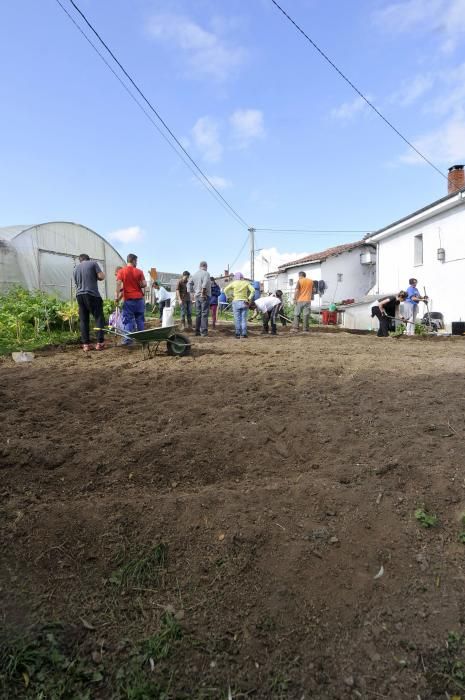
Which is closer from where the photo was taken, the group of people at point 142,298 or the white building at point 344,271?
the group of people at point 142,298

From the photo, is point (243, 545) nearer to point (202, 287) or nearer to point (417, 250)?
point (202, 287)

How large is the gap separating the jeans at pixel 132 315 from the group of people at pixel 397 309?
22.5ft

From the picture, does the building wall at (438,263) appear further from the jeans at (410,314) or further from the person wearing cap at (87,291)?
the person wearing cap at (87,291)

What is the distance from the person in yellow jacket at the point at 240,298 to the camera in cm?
1030

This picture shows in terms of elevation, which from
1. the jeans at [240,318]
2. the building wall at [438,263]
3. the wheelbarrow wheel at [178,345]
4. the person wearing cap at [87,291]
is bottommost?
the wheelbarrow wheel at [178,345]

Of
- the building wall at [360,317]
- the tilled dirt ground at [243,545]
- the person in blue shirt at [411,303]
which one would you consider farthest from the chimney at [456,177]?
A: the tilled dirt ground at [243,545]

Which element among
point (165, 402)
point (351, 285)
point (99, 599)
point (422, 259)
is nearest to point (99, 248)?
point (422, 259)

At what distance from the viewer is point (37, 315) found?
396 inches

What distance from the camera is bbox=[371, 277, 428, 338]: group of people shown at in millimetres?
12203

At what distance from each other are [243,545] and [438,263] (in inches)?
615

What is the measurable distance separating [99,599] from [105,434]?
1.60 m

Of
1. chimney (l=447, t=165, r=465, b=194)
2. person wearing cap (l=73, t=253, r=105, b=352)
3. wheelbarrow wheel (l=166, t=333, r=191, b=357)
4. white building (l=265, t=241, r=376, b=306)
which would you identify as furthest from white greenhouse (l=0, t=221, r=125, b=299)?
chimney (l=447, t=165, r=465, b=194)

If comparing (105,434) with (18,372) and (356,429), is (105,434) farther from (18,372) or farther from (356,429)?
(18,372)

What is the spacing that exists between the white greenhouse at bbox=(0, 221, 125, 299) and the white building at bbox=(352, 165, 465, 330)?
37.0ft
